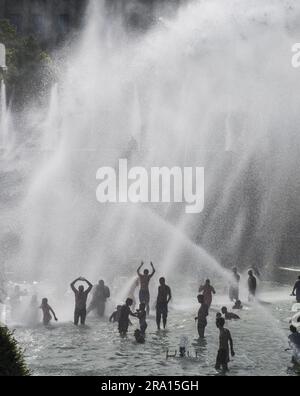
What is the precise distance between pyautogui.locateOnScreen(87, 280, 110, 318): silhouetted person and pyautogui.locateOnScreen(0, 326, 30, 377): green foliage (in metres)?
11.8

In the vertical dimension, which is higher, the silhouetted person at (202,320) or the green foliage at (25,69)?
the green foliage at (25,69)

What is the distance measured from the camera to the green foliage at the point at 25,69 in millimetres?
55719

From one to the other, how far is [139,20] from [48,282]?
65896mm

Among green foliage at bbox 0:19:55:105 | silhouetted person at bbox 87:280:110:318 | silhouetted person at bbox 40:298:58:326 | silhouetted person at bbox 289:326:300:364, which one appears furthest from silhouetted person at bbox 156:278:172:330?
green foliage at bbox 0:19:55:105

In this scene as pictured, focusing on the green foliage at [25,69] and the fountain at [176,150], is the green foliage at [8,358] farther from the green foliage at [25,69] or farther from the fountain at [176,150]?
the green foliage at [25,69]

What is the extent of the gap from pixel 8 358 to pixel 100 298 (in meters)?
12.4

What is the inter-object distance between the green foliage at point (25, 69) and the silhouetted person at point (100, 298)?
36.3 m

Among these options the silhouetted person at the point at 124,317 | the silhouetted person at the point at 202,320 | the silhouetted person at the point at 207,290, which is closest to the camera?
the silhouetted person at the point at 202,320

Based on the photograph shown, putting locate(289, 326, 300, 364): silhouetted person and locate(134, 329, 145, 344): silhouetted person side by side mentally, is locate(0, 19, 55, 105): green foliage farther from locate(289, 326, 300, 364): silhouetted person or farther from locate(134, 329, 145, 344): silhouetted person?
locate(289, 326, 300, 364): silhouetted person

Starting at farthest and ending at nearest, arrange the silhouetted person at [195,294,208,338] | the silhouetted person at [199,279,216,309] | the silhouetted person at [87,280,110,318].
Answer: the silhouetted person at [87,280,110,318], the silhouetted person at [199,279,216,309], the silhouetted person at [195,294,208,338]

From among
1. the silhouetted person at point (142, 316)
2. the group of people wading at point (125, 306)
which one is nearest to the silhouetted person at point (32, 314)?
the group of people wading at point (125, 306)

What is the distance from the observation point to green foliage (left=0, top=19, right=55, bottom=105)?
5572 cm

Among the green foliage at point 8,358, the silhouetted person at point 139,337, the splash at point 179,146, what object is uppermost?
the splash at point 179,146

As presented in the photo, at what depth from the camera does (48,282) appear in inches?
1366
